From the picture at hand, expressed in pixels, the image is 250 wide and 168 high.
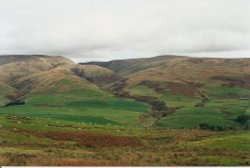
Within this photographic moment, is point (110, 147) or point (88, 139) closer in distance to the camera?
point (110, 147)

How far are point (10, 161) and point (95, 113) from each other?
135 m

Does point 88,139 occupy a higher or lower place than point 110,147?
lower

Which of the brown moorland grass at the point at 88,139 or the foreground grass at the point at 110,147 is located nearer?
the foreground grass at the point at 110,147

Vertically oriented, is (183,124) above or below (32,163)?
below

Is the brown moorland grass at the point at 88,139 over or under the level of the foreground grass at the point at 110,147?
under

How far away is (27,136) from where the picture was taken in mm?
73625

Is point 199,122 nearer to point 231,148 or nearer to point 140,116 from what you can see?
point 140,116

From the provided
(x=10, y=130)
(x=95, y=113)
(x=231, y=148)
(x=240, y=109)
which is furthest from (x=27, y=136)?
(x=240, y=109)

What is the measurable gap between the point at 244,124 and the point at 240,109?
1689 inches

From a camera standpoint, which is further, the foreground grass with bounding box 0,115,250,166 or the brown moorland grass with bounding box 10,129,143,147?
the brown moorland grass with bounding box 10,129,143,147

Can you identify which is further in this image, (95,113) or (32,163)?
(95,113)

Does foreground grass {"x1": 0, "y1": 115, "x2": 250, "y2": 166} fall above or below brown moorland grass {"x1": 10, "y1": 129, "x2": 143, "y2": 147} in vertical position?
above

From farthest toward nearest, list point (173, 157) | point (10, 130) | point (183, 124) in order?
1. point (183, 124)
2. point (10, 130)
3. point (173, 157)

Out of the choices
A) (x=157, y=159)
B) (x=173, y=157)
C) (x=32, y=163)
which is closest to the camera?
(x=32, y=163)
